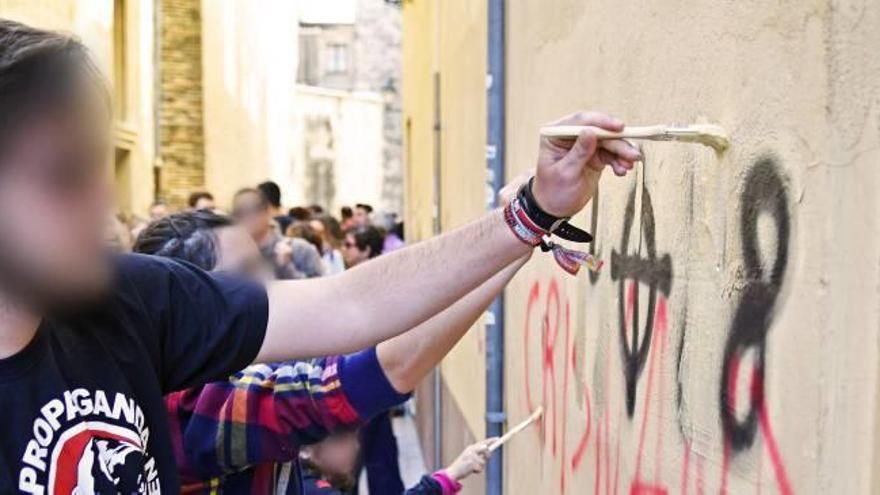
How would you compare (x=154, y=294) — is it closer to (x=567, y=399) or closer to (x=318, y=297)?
(x=318, y=297)

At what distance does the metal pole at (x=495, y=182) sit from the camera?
4.63 metres

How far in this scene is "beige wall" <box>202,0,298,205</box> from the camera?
→ 23062 mm

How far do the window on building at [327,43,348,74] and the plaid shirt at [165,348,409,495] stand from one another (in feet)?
162

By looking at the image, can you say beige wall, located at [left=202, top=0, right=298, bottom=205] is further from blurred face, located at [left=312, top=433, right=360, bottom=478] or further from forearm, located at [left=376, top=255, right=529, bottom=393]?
forearm, located at [left=376, top=255, right=529, bottom=393]

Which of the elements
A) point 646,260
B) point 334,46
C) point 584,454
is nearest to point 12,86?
point 646,260

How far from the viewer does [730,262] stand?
2061 millimetres

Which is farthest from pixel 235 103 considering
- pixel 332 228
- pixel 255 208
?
pixel 255 208

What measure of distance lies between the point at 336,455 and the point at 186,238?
81 centimetres

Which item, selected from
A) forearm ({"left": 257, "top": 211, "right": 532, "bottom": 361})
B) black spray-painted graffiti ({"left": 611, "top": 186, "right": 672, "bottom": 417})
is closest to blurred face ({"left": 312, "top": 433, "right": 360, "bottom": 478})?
black spray-painted graffiti ({"left": 611, "top": 186, "right": 672, "bottom": 417})

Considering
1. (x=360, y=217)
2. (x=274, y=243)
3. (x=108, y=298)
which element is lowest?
(x=360, y=217)

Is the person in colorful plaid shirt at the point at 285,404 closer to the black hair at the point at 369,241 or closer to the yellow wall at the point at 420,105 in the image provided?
the yellow wall at the point at 420,105

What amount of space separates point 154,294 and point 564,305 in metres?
1.53

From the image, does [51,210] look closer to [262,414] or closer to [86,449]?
[86,449]

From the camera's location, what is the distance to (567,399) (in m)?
3.41
